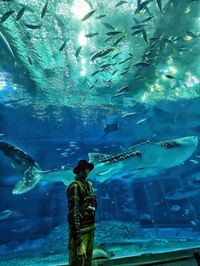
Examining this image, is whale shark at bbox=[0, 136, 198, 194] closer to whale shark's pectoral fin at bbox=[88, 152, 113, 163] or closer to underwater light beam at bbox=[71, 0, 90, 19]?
whale shark's pectoral fin at bbox=[88, 152, 113, 163]

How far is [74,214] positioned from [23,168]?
22.7ft

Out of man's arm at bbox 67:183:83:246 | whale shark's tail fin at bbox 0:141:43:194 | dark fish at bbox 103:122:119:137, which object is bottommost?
man's arm at bbox 67:183:83:246

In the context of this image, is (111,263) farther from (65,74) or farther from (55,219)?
(55,219)

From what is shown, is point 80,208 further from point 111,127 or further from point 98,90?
point 111,127

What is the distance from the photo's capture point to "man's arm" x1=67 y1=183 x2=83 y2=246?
2.65 m

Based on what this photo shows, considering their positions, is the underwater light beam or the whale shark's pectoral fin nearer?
the underwater light beam

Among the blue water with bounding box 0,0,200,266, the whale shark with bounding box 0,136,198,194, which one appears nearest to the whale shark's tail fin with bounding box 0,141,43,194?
the whale shark with bounding box 0,136,198,194

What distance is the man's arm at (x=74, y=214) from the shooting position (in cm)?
265

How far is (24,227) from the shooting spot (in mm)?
25891

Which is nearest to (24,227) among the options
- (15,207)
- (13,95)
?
(15,207)

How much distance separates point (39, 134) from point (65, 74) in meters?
7.24

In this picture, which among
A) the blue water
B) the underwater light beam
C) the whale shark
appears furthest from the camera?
the whale shark

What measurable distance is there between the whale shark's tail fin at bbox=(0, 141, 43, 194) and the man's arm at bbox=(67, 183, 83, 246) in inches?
241

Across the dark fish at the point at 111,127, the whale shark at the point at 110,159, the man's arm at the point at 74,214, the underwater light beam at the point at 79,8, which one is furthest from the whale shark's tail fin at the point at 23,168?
the dark fish at the point at 111,127
